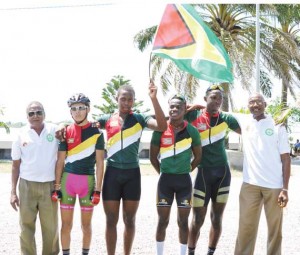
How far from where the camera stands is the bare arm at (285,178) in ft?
17.3

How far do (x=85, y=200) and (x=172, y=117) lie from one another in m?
1.37

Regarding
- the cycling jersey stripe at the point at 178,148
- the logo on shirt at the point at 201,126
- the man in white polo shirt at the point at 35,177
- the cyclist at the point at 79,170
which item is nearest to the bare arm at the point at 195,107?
the logo on shirt at the point at 201,126

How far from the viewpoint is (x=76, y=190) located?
5.30 meters

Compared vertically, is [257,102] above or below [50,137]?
above

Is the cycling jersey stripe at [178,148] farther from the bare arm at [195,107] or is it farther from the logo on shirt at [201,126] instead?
the bare arm at [195,107]

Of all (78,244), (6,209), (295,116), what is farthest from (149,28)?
(78,244)

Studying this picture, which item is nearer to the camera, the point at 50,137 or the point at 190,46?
the point at 50,137

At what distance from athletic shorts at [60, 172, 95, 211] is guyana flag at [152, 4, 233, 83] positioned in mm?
1908

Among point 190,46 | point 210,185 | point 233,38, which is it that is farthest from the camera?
point 233,38

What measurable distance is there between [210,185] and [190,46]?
5.92 ft

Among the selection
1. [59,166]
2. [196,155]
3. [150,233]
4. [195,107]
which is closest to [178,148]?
[196,155]

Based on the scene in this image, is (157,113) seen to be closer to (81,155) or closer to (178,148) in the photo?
(178,148)

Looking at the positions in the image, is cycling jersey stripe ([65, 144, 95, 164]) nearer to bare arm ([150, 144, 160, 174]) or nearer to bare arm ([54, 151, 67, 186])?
bare arm ([54, 151, 67, 186])

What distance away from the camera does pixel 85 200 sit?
5.30 meters
